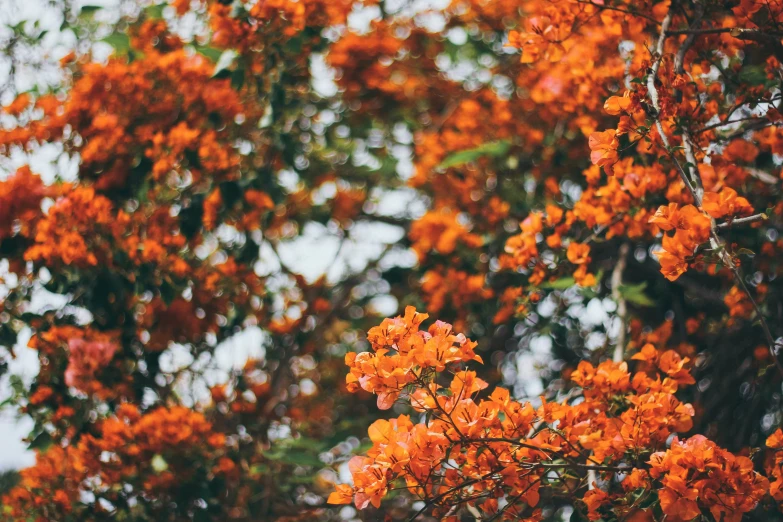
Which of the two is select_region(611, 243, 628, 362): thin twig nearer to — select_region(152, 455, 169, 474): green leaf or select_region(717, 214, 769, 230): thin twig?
select_region(717, 214, 769, 230): thin twig

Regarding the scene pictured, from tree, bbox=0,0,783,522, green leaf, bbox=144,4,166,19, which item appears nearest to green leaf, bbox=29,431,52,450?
tree, bbox=0,0,783,522

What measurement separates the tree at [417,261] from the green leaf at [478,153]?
0.15 feet

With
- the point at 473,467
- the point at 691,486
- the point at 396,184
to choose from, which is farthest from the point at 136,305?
the point at 691,486

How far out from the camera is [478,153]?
3.93 metres

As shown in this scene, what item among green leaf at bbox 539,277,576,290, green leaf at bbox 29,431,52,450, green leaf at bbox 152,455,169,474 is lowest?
green leaf at bbox 152,455,169,474

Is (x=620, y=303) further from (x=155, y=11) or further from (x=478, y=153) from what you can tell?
(x=155, y=11)

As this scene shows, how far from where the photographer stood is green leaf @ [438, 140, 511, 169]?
12.7 ft

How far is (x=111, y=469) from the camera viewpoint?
342 cm

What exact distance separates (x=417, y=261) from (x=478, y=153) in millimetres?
753

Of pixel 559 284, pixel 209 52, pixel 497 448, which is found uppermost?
pixel 209 52

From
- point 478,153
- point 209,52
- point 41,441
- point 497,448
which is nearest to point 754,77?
point 478,153

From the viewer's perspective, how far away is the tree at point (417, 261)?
1.98 metres

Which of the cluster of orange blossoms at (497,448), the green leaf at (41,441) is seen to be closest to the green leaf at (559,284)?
the cluster of orange blossoms at (497,448)

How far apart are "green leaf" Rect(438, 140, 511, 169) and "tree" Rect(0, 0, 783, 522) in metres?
0.05
